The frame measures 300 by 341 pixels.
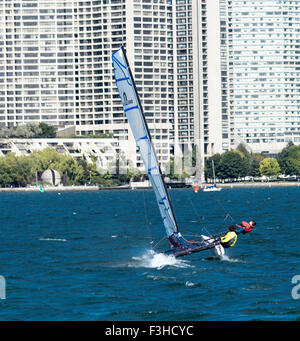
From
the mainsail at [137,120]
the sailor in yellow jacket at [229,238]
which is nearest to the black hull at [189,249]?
the mainsail at [137,120]

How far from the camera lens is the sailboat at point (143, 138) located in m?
33.7

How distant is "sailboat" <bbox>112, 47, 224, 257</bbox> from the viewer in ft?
111

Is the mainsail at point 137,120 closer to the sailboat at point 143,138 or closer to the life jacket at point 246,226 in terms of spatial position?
the sailboat at point 143,138

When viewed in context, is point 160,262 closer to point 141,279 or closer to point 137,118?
point 141,279

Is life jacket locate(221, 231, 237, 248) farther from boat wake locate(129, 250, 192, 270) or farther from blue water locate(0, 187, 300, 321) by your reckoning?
boat wake locate(129, 250, 192, 270)

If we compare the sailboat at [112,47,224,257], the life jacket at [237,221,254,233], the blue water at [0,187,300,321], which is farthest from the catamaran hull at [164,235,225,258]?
the life jacket at [237,221,254,233]

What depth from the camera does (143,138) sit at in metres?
34.2

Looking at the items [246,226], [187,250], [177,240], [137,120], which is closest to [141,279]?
[187,250]

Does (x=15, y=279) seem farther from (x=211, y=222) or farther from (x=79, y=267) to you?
(x=211, y=222)

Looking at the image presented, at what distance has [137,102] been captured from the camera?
34.0m

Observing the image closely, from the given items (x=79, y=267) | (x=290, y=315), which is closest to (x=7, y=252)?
(x=79, y=267)

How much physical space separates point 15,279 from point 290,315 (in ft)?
45.2

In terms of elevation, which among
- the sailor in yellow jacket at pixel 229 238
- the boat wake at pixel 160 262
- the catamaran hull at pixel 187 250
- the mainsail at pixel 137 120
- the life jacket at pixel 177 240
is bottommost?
the boat wake at pixel 160 262
